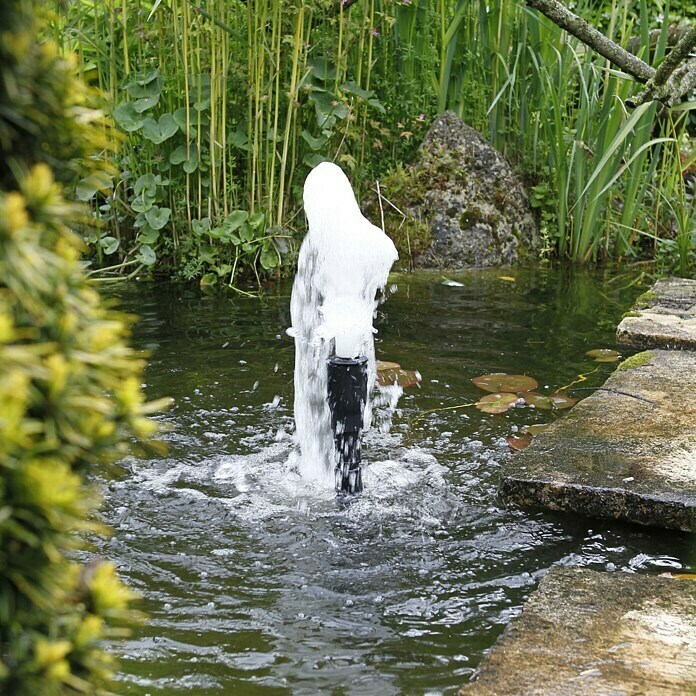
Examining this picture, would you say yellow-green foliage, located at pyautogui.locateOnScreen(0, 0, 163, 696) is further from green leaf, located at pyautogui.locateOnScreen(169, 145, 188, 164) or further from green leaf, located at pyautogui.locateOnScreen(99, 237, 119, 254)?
green leaf, located at pyautogui.locateOnScreen(99, 237, 119, 254)

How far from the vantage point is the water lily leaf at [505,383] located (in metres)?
3.63

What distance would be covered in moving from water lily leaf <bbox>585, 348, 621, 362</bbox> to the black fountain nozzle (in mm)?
1682

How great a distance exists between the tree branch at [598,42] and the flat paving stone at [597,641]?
256 centimetres

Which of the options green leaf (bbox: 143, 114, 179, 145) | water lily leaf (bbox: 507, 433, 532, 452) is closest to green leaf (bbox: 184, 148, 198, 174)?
green leaf (bbox: 143, 114, 179, 145)

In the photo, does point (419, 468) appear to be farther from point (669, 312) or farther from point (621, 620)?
point (669, 312)

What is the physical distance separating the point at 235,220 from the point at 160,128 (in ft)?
2.12

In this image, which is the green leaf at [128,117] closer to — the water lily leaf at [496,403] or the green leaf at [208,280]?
the green leaf at [208,280]

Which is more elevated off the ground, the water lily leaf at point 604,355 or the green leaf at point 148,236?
the green leaf at point 148,236

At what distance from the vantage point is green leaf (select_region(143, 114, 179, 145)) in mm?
5223

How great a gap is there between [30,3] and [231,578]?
1.55 meters

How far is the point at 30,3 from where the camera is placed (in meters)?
1.00

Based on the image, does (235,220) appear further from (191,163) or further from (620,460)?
(620,460)

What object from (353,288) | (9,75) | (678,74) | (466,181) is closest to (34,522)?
(9,75)

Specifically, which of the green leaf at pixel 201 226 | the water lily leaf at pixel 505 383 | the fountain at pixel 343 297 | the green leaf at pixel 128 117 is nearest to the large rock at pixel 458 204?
the green leaf at pixel 201 226
